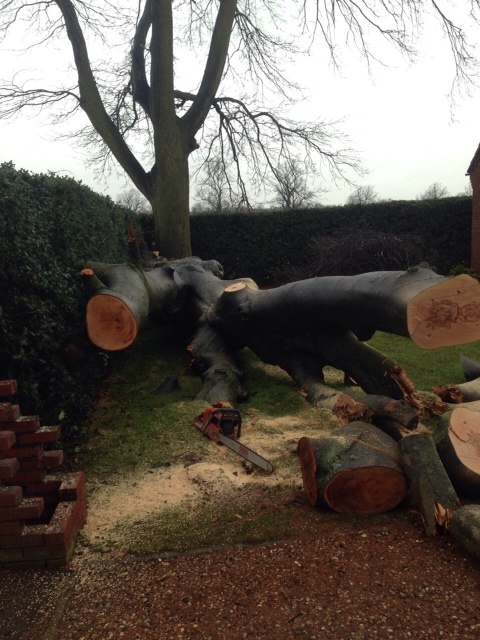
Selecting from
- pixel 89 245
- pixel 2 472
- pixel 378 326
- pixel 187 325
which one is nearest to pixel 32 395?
pixel 2 472

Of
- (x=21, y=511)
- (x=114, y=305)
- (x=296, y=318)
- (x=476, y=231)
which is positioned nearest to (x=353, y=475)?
(x=21, y=511)

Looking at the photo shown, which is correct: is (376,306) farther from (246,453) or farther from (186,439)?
(186,439)

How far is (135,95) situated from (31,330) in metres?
10.5

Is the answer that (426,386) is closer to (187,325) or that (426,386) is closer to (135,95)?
(187,325)

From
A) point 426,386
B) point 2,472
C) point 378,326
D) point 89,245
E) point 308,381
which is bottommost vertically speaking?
point 426,386

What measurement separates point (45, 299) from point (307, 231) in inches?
410

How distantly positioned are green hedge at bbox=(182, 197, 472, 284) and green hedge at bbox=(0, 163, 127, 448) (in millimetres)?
8766

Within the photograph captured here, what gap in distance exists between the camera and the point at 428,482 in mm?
2789

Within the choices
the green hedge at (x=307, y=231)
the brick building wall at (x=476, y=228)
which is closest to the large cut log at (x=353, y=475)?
the green hedge at (x=307, y=231)

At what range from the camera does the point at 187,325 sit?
22.9 feet

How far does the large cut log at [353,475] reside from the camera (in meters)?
2.85

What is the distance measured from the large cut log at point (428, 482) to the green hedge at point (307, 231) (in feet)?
33.6

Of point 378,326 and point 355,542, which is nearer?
point 355,542

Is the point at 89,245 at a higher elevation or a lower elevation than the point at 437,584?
higher
